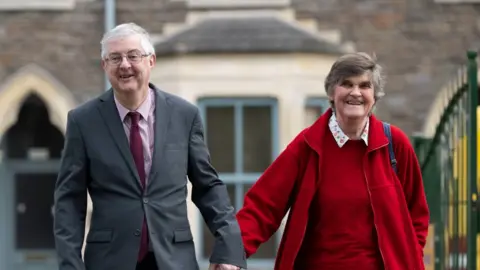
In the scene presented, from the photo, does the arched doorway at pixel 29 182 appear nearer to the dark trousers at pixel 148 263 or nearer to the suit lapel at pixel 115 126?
the suit lapel at pixel 115 126

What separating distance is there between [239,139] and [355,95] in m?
7.27

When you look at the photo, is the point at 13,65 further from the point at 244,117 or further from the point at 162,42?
the point at 244,117

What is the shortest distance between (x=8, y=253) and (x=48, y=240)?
1.54 feet

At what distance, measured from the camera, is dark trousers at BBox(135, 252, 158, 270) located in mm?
3896

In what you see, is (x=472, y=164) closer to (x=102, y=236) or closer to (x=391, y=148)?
(x=391, y=148)

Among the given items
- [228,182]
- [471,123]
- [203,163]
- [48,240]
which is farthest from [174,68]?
[203,163]

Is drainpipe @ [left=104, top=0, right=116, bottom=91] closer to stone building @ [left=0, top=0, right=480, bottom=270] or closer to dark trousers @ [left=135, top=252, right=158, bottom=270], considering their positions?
stone building @ [left=0, top=0, right=480, bottom=270]

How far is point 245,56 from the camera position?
10.9 m

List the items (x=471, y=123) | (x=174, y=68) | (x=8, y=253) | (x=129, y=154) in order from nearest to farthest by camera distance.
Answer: (x=129, y=154)
(x=471, y=123)
(x=174, y=68)
(x=8, y=253)

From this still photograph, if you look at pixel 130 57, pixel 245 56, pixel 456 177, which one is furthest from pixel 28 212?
pixel 130 57

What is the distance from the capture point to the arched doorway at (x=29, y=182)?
1277 centimetres

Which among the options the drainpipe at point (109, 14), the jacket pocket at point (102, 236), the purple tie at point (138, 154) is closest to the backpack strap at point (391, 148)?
the purple tie at point (138, 154)

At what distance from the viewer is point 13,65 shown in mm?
11586

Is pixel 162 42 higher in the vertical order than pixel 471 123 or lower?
higher
